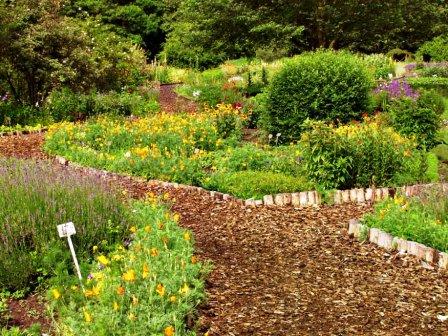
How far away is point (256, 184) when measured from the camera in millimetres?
7340

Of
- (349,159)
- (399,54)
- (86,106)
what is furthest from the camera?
(399,54)

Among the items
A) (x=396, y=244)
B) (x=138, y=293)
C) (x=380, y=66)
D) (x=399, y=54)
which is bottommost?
(x=396, y=244)

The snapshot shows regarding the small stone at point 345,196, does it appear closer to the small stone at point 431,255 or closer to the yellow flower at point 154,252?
the small stone at point 431,255

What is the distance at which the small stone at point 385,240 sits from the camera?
5.71 m

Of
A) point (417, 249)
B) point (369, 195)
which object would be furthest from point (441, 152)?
point (417, 249)

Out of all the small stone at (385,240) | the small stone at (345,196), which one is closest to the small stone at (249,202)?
the small stone at (345,196)

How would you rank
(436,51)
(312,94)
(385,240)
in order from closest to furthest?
1. (385,240)
2. (312,94)
3. (436,51)

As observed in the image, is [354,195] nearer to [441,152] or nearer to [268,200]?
[268,200]

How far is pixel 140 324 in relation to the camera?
3.67 meters

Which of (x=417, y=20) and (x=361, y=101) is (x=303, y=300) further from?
(x=417, y=20)

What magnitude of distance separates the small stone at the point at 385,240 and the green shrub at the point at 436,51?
74.2 ft

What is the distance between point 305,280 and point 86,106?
11.5 m

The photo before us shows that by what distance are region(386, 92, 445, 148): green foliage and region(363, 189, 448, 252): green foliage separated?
3991 millimetres

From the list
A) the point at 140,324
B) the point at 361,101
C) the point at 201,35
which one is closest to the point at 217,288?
the point at 140,324
